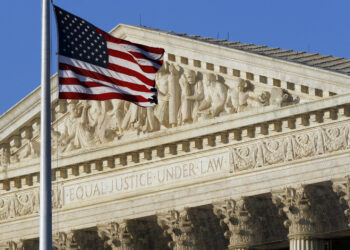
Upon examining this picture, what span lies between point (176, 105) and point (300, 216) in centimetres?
694

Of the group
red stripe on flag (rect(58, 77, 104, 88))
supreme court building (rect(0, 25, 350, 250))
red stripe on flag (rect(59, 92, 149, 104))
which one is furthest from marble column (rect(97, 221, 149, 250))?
red stripe on flag (rect(58, 77, 104, 88))

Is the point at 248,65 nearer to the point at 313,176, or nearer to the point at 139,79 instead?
the point at 313,176

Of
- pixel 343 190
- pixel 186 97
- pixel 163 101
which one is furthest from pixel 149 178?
pixel 343 190

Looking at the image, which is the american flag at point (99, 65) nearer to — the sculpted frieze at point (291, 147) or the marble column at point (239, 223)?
the sculpted frieze at point (291, 147)

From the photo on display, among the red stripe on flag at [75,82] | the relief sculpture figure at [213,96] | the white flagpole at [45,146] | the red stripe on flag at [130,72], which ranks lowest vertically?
the white flagpole at [45,146]

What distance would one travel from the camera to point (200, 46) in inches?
2375

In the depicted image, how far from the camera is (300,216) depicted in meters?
57.2

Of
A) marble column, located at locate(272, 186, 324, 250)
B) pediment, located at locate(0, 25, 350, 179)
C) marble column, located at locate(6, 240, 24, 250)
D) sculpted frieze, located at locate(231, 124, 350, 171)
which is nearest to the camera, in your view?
sculpted frieze, located at locate(231, 124, 350, 171)

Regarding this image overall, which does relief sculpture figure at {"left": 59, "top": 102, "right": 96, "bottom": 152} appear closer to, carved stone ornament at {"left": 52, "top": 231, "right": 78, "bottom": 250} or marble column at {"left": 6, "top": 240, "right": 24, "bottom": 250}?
carved stone ornament at {"left": 52, "top": 231, "right": 78, "bottom": 250}

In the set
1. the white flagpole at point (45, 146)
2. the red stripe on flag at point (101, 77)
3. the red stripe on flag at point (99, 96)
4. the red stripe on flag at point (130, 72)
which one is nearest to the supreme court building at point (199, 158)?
the red stripe on flag at point (130, 72)

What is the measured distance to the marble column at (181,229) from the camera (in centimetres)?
6059

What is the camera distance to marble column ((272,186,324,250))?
187 feet

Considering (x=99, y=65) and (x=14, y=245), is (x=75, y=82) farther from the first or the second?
(x=14, y=245)

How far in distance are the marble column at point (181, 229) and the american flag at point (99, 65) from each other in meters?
12.7
